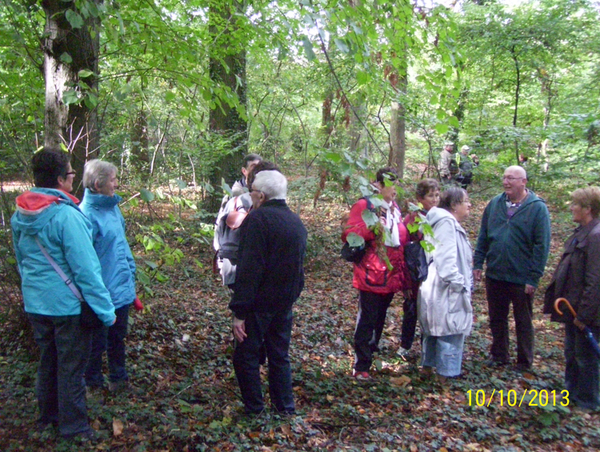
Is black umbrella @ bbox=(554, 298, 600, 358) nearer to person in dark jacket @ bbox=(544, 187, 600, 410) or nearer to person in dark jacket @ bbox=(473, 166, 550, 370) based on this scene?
person in dark jacket @ bbox=(544, 187, 600, 410)

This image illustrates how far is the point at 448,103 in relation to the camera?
3.83 meters

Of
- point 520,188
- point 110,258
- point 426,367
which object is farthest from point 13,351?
point 520,188

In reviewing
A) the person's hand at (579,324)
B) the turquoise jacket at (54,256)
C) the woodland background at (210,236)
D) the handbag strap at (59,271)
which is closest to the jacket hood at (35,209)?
the turquoise jacket at (54,256)

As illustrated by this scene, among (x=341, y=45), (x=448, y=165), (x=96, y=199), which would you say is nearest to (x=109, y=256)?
(x=96, y=199)

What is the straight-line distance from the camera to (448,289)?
438 cm

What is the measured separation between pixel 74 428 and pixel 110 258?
1230 mm

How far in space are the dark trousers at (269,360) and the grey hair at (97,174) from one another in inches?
61.1

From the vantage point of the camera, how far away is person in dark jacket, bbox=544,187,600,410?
3975mm

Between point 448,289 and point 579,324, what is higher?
point 448,289

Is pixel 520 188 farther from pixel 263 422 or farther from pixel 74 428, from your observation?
pixel 74 428

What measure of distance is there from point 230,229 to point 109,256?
101 centimetres

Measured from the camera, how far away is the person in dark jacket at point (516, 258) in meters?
4.78

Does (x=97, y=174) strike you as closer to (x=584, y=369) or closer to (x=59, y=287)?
(x=59, y=287)

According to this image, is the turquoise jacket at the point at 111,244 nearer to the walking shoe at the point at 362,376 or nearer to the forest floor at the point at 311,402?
the forest floor at the point at 311,402
